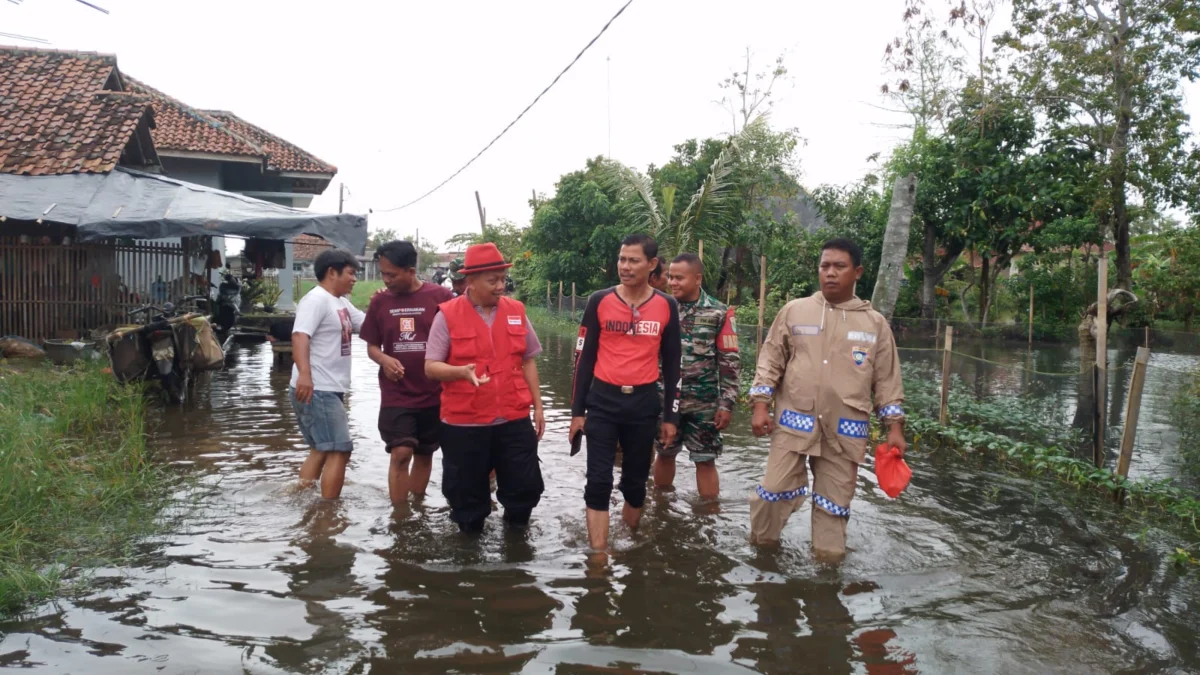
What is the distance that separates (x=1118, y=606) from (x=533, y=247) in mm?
29016

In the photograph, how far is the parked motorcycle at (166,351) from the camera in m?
9.27

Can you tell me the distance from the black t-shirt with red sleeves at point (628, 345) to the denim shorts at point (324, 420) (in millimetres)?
1654

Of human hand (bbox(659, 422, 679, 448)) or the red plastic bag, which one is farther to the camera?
human hand (bbox(659, 422, 679, 448))

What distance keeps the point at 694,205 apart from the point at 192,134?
1260cm

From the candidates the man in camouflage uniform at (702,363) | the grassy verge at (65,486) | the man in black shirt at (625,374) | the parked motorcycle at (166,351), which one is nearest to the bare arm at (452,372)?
the man in black shirt at (625,374)

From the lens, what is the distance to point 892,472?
15.8 feet

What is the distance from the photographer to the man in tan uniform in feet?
15.8

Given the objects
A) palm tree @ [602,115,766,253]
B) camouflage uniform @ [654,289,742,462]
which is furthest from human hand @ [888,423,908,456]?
palm tree @ [602,115,766,253]

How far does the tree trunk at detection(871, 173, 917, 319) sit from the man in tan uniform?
5709mm

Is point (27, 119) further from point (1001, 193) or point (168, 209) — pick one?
point (1001, 193)

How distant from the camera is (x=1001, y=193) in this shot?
2184cm

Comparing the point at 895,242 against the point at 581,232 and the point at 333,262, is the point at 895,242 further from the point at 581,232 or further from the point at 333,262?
the point at 581,232

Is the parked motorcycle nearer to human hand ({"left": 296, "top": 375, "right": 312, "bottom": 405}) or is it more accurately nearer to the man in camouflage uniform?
human hand ({"left": 296, "top": 375, "right": 312, "bottom": 405})

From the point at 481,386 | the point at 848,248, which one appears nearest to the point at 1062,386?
the point at 848,248
